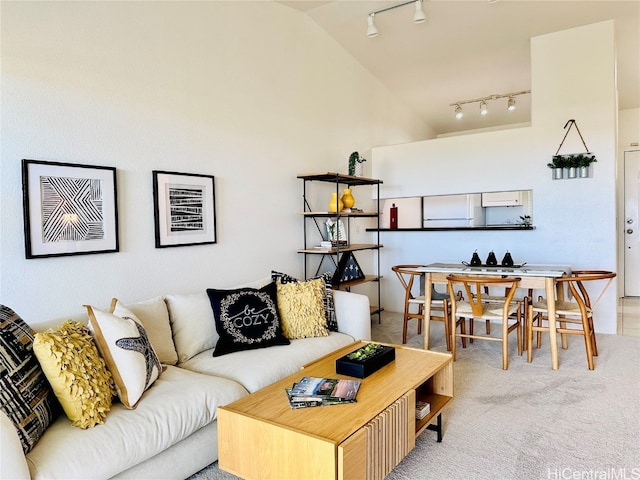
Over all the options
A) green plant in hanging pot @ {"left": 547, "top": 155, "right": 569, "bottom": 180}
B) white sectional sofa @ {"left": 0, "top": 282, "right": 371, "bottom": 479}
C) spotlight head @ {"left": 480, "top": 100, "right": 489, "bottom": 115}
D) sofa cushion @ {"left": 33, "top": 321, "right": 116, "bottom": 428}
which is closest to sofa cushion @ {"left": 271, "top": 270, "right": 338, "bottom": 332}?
white sectional sofa @ {"left": 0, "top": 282, "right": 371, "bottom": 479}

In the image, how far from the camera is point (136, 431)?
177 centimetres

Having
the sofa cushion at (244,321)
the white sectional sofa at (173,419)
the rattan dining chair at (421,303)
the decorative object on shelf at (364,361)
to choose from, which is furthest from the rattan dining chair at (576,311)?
the sofa cushion at (244,321)

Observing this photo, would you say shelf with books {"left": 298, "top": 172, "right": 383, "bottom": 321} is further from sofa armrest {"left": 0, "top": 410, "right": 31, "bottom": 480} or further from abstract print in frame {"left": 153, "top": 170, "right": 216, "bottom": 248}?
sofa armrest {"left": 0, "top": 410, "right": 31, "bottom": 480}

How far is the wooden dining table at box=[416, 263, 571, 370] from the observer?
3.42m

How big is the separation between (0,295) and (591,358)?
3.90 metres

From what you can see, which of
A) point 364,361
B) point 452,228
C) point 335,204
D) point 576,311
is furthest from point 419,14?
point 364,361

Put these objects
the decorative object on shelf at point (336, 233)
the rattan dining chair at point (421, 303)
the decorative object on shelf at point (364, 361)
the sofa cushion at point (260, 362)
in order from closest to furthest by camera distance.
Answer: the decorative object on shelf at point (364, 361), the sofa cushion at point (260, 362), the rattan dining chair at point (421, 303), the decorative object on shelf at point (336, 233)

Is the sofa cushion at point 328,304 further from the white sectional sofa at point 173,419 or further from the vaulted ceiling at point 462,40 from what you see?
the vaulted ceiling at point 462,40

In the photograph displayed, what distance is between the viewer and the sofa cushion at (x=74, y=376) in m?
1.71

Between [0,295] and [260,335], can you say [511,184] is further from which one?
[0,295]

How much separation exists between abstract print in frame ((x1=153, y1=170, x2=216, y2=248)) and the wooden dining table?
6.43ft

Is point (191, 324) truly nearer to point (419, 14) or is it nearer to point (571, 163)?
point (419, 14)

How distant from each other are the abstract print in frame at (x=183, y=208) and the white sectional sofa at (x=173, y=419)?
1.63ft

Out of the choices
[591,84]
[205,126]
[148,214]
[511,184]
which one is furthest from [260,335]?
[591,84]
